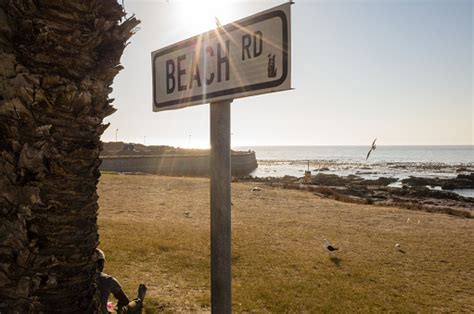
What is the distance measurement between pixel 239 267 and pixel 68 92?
7047mm

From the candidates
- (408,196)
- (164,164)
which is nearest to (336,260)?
(408,196)

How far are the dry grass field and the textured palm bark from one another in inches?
157

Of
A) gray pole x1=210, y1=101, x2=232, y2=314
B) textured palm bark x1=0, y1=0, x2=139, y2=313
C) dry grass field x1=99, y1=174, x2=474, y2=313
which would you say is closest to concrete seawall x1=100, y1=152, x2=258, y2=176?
dry grass field x1=99, y1=174, x2=474, y2=313

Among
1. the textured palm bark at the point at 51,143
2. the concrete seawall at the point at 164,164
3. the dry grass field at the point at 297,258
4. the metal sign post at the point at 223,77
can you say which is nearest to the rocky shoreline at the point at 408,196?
the dry grass field at the point at 297,258

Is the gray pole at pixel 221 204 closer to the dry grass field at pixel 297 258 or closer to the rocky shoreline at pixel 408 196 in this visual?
the dry grass field at pixel 297 258

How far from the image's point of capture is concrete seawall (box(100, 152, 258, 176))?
159 feet

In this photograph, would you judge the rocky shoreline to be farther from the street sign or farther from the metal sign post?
the street sign

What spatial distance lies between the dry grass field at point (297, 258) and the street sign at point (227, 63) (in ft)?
15.8

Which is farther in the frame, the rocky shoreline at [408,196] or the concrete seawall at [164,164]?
the concrete seawall at [164,164]

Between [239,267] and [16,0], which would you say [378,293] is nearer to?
[239,267]

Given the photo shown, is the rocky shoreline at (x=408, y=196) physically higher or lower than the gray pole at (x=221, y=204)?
lower

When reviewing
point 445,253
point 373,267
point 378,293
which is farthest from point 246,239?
point 445,253

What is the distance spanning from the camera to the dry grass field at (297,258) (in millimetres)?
6750

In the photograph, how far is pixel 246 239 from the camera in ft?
36.8
